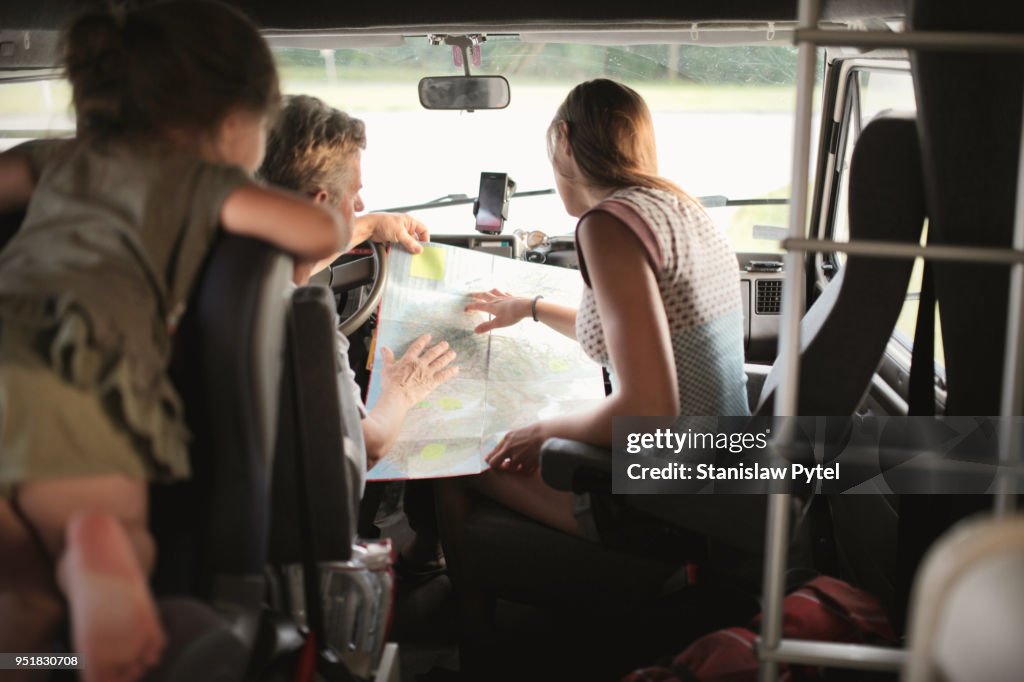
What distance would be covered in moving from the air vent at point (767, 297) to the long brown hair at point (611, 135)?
165 cm

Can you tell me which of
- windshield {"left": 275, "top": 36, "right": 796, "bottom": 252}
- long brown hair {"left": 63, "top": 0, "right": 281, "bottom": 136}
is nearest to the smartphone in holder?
windshield {"left": 275, "top": 36, "right": 796, "bottom": 252}

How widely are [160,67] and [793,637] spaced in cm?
164

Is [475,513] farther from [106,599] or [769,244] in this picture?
[769,244]

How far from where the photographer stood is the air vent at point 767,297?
359 cm

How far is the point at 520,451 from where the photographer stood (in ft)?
6.88

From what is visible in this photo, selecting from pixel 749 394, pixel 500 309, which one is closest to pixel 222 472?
pixel 500 309

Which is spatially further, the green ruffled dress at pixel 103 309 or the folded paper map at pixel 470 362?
the folded paper map at pixel 470 362

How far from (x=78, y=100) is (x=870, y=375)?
156cm

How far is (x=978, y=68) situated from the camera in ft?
4.69

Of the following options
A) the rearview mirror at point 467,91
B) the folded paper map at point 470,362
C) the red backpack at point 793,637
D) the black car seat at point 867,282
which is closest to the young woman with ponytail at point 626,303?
the folded paper map at point 470,362

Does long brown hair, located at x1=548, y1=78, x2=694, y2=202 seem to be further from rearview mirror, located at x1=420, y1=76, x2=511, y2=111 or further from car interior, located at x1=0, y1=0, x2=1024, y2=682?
rearview mirror, located at x1=420, y1=76, x2=511, y2=111

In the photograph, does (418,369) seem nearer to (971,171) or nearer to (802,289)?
(802,289)

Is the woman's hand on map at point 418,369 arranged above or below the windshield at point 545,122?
below

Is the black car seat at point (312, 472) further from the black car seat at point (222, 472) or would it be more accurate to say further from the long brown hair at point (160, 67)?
the long brown hair at point (160, 67)
